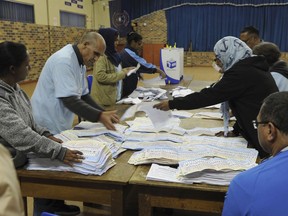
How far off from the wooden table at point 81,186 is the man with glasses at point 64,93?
0.52m

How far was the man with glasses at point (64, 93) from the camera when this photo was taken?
1990 millimetres

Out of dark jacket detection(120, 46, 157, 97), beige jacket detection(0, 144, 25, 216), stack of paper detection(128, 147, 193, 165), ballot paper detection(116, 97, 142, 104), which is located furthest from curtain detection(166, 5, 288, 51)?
beige jacket detection(0, 144, 25, 216)

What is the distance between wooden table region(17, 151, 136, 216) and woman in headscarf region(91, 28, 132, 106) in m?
1.66

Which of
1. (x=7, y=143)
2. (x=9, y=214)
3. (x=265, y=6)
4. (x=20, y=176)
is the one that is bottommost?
(x=20, y=176)

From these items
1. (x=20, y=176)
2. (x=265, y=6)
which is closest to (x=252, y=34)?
(x=20, y=176)

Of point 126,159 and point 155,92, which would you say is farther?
point 155,92

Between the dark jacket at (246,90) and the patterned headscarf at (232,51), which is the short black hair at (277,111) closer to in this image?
the dark jacket at (246,90)

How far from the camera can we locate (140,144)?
193cm

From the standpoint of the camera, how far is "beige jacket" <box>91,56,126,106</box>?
3199 millimetres

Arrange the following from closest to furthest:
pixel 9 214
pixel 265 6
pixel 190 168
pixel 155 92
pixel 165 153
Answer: pixel 9 214, pixel 190 168, pixel 165 153, pixel 155 92, pixel 265 6

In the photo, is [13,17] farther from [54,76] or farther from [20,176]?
[20,176]

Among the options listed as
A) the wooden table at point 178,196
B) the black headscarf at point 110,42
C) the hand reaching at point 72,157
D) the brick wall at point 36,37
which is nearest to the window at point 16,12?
the brick wall at point 36,37

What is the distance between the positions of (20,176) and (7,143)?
0.18 m

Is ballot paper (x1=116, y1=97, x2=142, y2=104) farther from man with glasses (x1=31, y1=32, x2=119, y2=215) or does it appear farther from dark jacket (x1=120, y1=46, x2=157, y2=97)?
man with glasses (x1=31, y1=32, x2=119, y2=215)
